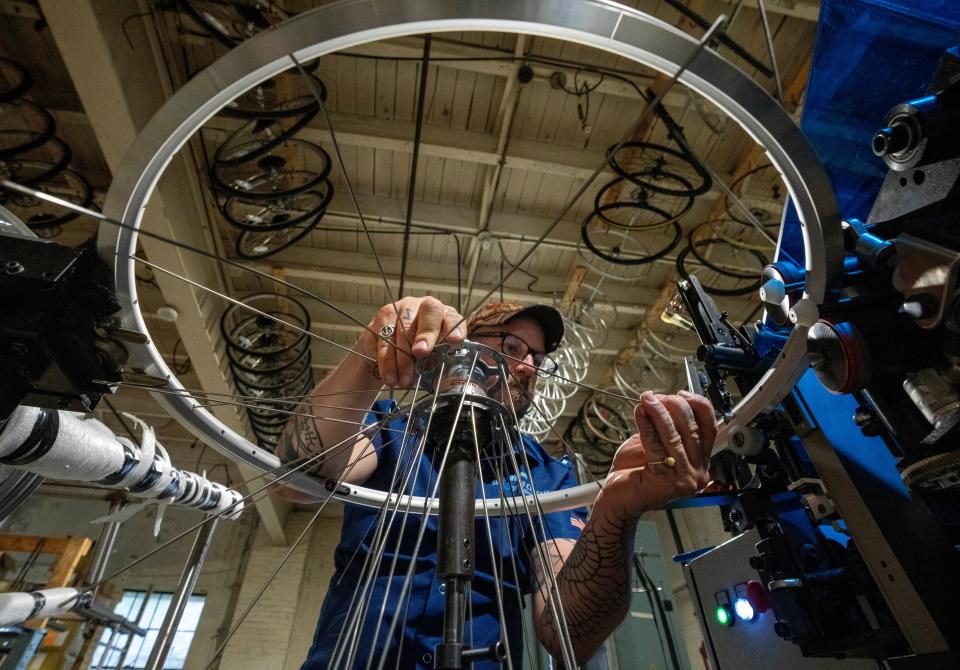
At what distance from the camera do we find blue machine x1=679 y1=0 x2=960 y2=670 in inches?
21.9

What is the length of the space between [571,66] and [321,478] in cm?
259

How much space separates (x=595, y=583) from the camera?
1.06 metres

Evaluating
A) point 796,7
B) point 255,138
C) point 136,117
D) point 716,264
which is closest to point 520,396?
point 136,117

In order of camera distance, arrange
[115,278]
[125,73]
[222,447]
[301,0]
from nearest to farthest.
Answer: [115,278]
[222,447]
[125,73]
[301,0]

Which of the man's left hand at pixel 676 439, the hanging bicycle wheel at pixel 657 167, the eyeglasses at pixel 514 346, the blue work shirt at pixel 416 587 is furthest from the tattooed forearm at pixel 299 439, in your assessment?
the hanging bicycle wheel at pixel 657 167

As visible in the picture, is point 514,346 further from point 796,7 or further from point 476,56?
point 796,7

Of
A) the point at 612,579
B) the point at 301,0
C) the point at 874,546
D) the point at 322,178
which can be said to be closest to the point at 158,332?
the point at 322,178

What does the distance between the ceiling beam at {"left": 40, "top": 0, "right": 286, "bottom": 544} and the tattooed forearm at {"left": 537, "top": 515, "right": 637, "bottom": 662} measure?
2.34 metres

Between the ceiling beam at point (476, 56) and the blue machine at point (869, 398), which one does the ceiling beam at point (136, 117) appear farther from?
the blue machine at point (869, 398)

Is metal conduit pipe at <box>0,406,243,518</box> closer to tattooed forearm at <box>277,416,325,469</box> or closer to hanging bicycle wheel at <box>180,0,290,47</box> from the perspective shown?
tattooed forearm at <box>277,416,325,469</box>

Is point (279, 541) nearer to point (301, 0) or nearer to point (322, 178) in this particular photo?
point (322, 178)

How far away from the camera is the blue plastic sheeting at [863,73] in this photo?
71 centimetres

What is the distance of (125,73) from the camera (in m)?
2.11

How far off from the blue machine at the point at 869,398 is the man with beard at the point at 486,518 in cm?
18
